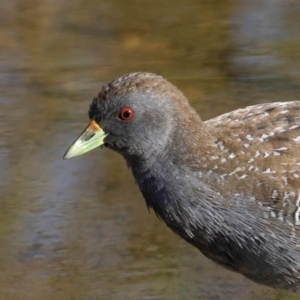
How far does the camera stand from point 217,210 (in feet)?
18.2

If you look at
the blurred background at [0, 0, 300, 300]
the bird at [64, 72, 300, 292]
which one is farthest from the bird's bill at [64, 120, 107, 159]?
the blurred background at [0, 0, 300, 300]

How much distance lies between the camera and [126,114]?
5.65m

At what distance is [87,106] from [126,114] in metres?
3.62

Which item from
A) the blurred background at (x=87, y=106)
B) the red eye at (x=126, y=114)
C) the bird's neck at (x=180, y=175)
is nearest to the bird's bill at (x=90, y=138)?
the red eye at (x=126, y=114)

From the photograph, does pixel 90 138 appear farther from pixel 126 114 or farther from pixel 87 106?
pixel 87 106

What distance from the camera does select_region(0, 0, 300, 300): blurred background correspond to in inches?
275

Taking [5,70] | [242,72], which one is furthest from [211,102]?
[5,70]

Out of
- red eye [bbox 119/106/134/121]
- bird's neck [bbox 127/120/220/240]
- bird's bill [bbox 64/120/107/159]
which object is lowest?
bird's neck [bbox 127/120/220/240]

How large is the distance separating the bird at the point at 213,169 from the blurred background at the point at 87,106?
4.16 ft

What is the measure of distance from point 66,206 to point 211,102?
7.30 feet

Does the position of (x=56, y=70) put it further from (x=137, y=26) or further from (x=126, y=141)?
(x=126, y=141)

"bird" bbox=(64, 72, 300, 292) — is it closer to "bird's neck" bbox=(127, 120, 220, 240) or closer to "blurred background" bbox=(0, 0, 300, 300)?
"bird's neck" bbox=(127, 120, 220, 240)

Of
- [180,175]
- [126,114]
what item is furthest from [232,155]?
[126,114]

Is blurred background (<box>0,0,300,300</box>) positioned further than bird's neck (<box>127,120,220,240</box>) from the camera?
Yes
